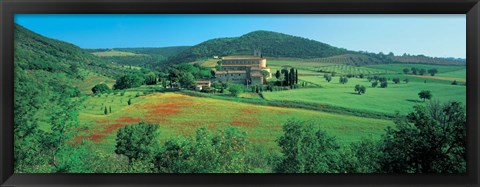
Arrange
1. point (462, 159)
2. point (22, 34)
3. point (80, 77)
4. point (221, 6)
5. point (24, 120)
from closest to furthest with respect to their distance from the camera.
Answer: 1. point (221, 6)
2. point (462, 159)
3. point (24, 120)
4. point (22, 34)
5. point (80, 77)

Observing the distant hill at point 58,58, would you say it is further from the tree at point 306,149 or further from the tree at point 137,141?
the tree at point 306,149

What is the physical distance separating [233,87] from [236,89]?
4 centimetres

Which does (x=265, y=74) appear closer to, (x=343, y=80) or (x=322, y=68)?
(x=322, y=68)

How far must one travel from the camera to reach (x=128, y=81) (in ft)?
13.0

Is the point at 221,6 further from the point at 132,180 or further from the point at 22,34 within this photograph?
the point at 22,34

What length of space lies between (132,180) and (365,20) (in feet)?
8.45

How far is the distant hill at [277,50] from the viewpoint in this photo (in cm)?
399

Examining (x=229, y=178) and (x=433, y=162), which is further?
(x=433, y=162)

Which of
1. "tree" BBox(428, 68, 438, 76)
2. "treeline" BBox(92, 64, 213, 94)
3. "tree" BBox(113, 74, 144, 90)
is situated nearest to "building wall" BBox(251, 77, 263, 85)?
"treeline" BBox(92, 64, 213, 94)

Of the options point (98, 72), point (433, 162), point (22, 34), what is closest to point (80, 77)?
point (98, 72)

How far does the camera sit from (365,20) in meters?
3.91

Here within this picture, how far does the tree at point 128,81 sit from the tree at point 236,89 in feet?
2.89

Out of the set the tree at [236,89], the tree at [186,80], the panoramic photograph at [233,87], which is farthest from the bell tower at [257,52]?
the tree at [186,80]

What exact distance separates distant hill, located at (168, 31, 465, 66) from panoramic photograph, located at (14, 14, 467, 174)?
0.01m
